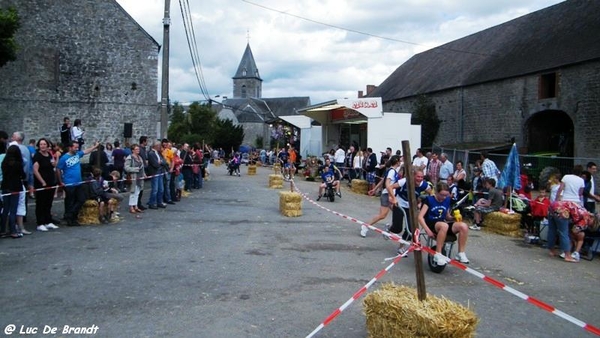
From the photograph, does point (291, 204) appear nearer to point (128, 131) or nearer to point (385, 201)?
point (385, 201)

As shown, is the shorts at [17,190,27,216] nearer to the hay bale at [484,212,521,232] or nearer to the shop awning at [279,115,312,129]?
the hay bale at [484,212,521,232]

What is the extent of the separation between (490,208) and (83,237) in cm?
915

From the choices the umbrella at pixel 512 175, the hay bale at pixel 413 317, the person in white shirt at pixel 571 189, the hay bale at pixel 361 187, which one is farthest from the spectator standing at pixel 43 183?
the hay bale at pixel 361 187

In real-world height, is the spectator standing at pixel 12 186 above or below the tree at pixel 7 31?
below

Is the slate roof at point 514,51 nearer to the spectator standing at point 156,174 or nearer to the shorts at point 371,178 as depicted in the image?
the shorts at point 371,178

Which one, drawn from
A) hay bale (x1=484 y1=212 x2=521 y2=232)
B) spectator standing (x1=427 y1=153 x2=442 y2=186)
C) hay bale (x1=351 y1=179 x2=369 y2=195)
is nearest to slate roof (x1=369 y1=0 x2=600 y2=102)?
spectator standing (x1=427 y1=153 x2=442 y2=186)

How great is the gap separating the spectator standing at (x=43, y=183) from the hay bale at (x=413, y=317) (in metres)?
7.73

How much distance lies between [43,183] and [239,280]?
547 cm

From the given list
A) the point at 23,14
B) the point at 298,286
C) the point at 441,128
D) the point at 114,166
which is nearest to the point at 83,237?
the point at 298,286

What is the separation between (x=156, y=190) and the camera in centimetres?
1338

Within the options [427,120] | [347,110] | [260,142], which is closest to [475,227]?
[347,110]

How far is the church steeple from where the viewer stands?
11550 centimetres

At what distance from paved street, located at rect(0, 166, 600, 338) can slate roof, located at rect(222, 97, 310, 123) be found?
87596 mm

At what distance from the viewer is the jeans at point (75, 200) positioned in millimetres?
10250
